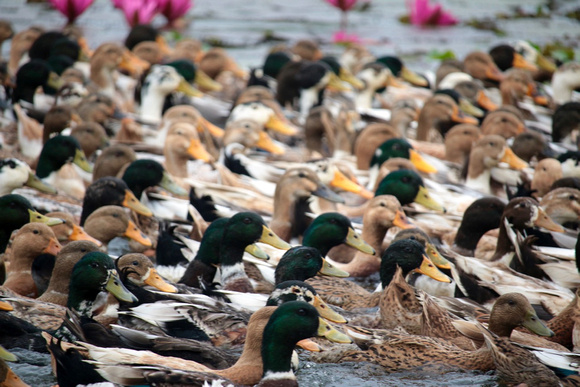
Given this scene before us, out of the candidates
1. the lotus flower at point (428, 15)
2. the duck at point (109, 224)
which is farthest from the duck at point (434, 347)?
the lotus flower at point (428, 15)

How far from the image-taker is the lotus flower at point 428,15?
1660cm

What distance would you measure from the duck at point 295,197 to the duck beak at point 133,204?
109 cm

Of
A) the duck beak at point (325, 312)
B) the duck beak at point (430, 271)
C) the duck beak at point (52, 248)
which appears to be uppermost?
the duck beak at point (325, 312)

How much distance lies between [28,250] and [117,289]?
1251mm

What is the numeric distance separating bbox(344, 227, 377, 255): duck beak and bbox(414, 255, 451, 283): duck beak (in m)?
0.85

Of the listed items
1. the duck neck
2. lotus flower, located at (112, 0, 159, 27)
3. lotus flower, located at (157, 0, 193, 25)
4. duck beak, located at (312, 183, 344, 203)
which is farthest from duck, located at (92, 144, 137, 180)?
lotus flower, located at (157, 0, 193, 25)

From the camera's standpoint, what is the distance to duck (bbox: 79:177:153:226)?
7.23 metres

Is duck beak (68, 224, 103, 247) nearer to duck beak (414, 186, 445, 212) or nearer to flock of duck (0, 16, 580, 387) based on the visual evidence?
flock of duck (0, 16, 580, 387)

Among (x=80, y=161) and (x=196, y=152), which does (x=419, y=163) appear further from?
(x=80, y=161)

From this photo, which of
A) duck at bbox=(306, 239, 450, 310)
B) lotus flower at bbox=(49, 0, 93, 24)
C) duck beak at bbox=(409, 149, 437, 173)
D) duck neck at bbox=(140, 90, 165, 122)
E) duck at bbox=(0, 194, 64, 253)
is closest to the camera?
duck at bbox=(306, 239, 450, 310)

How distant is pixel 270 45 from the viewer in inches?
625

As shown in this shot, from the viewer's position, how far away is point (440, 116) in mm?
10531

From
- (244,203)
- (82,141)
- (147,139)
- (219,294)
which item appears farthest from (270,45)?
(219,294)

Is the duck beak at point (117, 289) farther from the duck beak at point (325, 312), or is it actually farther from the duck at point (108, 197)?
the duck at point (108, 197)
